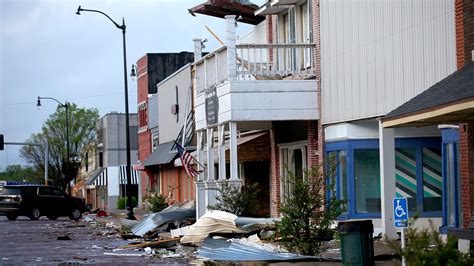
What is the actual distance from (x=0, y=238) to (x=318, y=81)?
13.0 metres

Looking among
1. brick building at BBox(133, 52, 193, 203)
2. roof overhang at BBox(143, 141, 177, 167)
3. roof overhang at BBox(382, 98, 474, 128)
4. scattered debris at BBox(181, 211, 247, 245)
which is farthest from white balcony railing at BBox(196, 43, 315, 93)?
brick building at BBox(133, 52, 193, 203)

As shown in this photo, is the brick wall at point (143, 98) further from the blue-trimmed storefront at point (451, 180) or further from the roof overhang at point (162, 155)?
the blue-trimmed storefront at point (451, 180)

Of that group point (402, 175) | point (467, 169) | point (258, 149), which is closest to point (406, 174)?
point (402, 175)

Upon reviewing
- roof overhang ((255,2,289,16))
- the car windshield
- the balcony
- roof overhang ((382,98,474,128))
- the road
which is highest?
roof overhang ((255,2,289,16))

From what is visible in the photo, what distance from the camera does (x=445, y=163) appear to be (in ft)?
66.9

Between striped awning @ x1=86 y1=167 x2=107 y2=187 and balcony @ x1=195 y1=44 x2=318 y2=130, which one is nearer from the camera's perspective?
balcony @ x1=195 y1=44 x2=318 y2=130

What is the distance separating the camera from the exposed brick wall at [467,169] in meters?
18.4

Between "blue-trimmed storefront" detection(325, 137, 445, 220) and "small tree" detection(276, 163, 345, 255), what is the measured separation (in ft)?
14.3

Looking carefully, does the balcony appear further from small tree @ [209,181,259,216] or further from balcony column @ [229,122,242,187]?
small tree @ [209,181,259,216]

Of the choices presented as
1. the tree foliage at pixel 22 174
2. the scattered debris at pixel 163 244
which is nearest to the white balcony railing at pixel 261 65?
the scattered debris at pixel 163 244

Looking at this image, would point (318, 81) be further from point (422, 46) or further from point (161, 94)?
point (161, 94)

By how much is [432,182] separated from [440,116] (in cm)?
803

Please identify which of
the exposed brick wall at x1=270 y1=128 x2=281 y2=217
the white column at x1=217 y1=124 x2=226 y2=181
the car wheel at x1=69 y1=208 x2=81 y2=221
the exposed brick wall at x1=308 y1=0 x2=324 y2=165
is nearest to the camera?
the exposed brick wall at x1=308 y1=0 x2=324 y2=165

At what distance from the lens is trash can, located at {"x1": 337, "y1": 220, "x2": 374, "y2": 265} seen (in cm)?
1608
